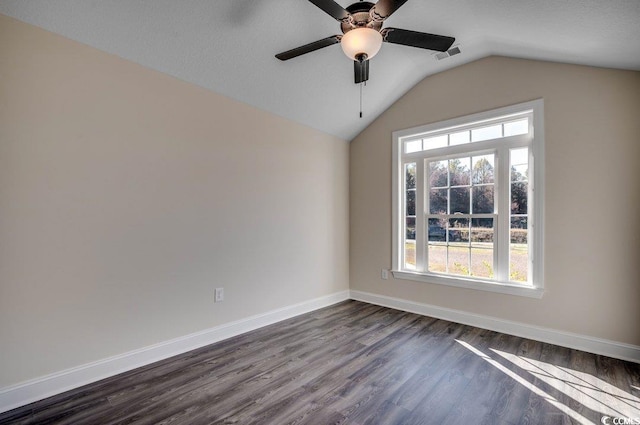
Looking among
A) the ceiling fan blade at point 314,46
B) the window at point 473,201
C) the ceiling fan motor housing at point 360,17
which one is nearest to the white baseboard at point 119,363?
the window at point 473,201

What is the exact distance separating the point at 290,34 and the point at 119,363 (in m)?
2.91

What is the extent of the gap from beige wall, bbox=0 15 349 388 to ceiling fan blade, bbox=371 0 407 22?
1.77m

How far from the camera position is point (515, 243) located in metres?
3.13

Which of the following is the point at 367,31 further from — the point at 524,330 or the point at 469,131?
the point at 524,330

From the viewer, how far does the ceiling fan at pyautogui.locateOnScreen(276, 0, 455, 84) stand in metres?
1.67

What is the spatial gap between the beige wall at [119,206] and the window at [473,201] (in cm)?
166

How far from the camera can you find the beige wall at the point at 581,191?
2.52 meters

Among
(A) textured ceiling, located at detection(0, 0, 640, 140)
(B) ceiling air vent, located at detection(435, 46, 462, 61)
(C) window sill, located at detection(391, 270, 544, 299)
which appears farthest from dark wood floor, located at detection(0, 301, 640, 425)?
(B) ceiling air vent, located at detection(435, 46, 462, 61)

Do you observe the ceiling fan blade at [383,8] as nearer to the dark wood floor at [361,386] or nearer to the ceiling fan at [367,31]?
the ceiling fan at [367,31]

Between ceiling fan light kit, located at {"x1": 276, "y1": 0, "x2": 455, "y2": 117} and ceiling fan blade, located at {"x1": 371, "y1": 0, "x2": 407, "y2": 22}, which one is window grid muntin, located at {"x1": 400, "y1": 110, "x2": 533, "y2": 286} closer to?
ceiling fan light kit, located at {"x1": 276, "y1": 0, "x2": 455, "y2": 117}

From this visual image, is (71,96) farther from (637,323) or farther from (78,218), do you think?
(637,323)

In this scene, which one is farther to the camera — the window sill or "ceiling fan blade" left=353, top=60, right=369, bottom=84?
the window sill

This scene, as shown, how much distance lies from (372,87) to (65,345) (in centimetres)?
359

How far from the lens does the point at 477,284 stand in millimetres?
3289
